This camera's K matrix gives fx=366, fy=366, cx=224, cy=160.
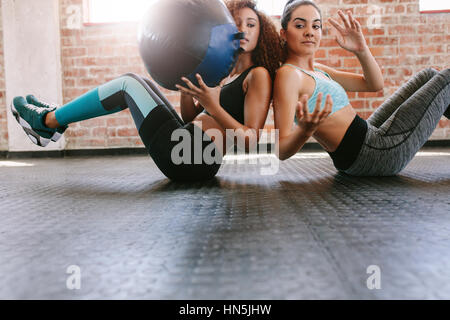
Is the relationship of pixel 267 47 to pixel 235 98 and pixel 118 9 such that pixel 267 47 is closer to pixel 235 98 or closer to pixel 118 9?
pixel 235 98

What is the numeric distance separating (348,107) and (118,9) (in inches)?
128

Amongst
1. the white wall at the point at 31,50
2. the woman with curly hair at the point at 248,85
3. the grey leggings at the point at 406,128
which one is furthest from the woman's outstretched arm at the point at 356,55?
the white wall at the point at 31,50

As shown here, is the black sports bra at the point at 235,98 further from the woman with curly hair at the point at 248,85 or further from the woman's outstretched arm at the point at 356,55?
the woman's outstretched arm at the point at 356,55

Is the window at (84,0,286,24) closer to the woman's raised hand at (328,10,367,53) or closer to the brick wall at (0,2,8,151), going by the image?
the brick wall at (0,2,8,151)

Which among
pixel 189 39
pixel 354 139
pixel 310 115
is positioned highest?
pixel 189 39

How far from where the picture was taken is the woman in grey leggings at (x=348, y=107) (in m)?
1.44

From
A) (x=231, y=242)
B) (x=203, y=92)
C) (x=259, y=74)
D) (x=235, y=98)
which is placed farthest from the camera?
(x=235, y=98)

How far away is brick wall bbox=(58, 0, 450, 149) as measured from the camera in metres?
3.85

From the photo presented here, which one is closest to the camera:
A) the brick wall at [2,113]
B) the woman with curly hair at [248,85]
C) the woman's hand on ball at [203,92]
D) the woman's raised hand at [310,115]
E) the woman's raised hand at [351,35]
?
the woman's raised hand at [310,115]

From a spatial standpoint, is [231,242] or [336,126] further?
[336,126]

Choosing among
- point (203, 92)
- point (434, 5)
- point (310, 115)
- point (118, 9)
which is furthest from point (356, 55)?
point (118, 9)

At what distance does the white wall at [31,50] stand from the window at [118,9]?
35 centimetres

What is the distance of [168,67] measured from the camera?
1.29 metres

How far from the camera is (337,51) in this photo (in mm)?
3881
